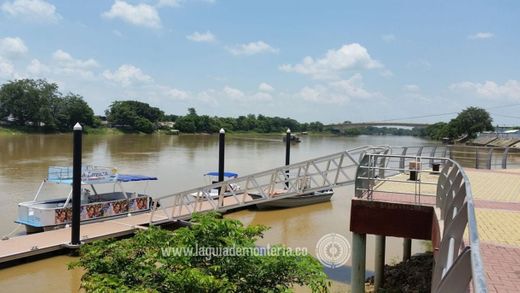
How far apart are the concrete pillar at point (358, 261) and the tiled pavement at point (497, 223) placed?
1.05 m

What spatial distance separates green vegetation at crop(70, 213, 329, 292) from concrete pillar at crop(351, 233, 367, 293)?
11.7ft

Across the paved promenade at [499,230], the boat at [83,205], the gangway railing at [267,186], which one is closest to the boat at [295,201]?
the gangway railing at [267,186]

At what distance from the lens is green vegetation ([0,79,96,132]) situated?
87.9 m

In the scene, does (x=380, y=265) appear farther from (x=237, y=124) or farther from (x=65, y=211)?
(x=237, y=124)

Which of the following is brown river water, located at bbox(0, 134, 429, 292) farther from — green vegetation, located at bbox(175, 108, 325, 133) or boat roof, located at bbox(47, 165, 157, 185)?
green vegetation, located at bbox(175, 108, 325, 133)

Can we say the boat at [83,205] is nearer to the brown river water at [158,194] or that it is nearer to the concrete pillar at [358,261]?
the brown river water at [158,194]

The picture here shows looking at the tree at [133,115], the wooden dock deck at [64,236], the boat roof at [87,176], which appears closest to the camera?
the wooden dock deck at [64,236]

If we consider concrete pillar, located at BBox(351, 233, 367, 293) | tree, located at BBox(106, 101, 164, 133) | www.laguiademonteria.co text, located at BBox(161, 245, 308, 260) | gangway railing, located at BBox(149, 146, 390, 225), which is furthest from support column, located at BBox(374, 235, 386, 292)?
tree, located at BBox(106, 101, 164, 133)

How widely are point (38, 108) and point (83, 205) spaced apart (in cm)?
8126

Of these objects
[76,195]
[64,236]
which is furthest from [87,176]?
[76,195]

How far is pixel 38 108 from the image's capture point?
8881 cm

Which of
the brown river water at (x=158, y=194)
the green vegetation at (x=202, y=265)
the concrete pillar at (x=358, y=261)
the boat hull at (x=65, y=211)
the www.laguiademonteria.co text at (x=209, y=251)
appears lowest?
the brown river water at (x=158, y=194)

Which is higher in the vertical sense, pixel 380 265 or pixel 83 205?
pixel 83 205

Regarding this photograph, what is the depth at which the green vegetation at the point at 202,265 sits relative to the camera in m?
5.25
